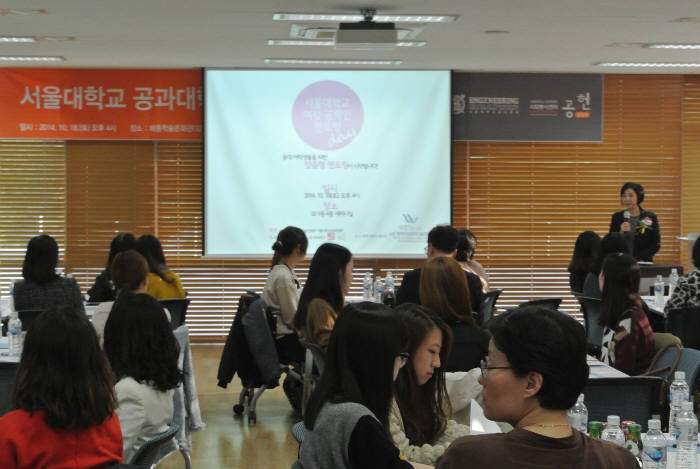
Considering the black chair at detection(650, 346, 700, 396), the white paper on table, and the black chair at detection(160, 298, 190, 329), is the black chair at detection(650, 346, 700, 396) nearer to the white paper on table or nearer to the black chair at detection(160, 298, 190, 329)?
the white paper on table

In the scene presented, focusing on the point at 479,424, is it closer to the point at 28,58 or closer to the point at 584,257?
the point at 584,257

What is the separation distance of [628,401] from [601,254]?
133 inches

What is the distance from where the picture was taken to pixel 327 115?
31.0ft

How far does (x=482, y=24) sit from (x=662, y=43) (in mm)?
1872

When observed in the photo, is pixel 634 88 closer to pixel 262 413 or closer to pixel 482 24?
pixel 482 24

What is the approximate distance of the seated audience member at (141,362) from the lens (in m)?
3.46

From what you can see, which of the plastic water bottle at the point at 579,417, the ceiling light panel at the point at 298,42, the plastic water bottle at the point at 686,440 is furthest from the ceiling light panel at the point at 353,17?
the plastic water bottle at the point at 686,440

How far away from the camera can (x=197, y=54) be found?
8.49m

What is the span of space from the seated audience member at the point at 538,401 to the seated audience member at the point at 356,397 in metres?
0.59

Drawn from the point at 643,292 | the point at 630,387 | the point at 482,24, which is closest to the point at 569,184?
the point at 643,292

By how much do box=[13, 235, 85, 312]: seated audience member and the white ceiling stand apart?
5.32ft

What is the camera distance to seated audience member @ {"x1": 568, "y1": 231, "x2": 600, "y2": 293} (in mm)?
7590

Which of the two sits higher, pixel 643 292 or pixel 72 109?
pixel 72 109

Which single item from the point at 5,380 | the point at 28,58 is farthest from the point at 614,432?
the point at 28,58
